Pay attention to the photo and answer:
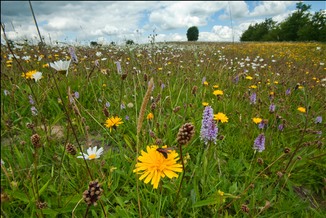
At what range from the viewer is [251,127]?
94.0 inches

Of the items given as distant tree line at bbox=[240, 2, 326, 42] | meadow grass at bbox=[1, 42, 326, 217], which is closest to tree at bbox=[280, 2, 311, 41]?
distant tree line at bbox=[240, 2, 326, 42]

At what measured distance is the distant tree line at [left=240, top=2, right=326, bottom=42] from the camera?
2789 cm

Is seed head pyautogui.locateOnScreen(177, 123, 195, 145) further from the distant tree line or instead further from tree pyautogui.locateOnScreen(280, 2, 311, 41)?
tree pyautogui.locateOnScreen(280, 2, 311, 41)

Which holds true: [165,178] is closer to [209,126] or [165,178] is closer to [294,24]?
[209,126]

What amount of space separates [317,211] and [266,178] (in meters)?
0.37

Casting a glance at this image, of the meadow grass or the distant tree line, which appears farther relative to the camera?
the distant tree line

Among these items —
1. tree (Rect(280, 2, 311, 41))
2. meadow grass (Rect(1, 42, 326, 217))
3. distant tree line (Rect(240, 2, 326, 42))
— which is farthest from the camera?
tree (Rect(280, 2, 311, 41))

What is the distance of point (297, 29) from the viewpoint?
117 feet

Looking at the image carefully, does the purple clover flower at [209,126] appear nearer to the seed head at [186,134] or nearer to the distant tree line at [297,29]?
the seed head at [186,134]

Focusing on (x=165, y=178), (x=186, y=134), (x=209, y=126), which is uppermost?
(x=186, y=134)

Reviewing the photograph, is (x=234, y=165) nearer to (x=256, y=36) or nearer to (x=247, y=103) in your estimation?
(x=247, y=103)

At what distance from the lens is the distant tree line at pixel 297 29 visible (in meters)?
27.9

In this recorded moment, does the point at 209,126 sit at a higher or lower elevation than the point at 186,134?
lower

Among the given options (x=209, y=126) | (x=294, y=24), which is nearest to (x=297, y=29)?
(x=294, y=24)
